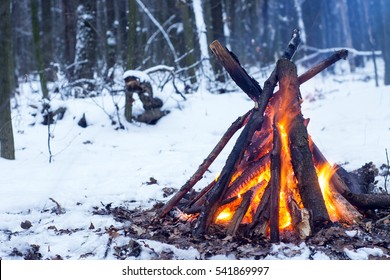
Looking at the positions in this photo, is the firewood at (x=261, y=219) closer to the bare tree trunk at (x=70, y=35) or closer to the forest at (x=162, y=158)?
the forest at (x=162, y=158)

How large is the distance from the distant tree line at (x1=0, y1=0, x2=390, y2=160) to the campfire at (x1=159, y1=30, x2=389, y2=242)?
3.89m

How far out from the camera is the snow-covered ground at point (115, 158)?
13.3ft

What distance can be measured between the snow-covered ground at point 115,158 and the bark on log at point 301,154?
0.55 meters

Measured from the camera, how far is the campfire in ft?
12.9

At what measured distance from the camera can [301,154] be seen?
A: 160 inches

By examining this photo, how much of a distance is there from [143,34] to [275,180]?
55.4ft

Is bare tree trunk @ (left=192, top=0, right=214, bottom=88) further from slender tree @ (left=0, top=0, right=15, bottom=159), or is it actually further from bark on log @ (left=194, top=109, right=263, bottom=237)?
bark on log @ (left=194, top=109, right=263, bottom=237)

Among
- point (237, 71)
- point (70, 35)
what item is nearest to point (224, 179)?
point (237, 71)

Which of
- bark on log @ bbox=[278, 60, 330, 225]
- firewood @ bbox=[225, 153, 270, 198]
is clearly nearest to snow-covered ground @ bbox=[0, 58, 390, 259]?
bark on log @ bbox=[278, 60, 330, 225]

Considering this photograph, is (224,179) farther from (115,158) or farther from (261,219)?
(115,158)

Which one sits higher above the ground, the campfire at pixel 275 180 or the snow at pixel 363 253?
the campfire at pixel 275 180

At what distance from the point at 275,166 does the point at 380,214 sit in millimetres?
1284

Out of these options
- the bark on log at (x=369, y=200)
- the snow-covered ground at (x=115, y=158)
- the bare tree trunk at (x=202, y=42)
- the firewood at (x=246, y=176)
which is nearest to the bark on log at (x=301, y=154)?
the firewood at (x=246, y=176)

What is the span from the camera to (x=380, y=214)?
433 centimetres
